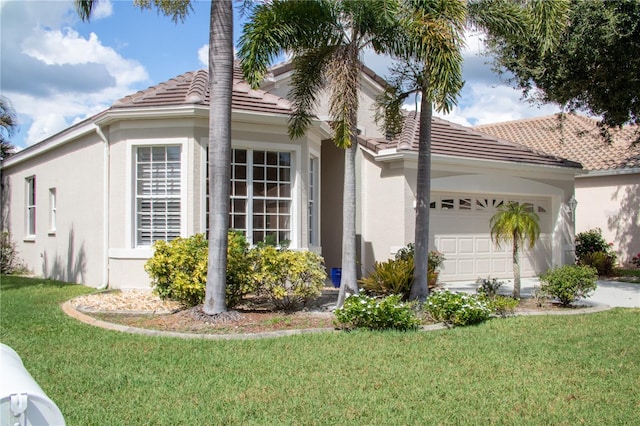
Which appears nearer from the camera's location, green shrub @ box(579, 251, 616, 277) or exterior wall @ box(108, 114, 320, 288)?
exterior wall @ box(108, 114, 320, 288)

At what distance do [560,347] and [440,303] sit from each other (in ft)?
6.97

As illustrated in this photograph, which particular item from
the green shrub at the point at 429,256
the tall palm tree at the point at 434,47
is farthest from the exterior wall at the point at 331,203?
the tall palm tree at the point at 434,47

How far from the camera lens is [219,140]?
31.3ft

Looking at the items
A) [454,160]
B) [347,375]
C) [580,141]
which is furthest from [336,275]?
[580,141]

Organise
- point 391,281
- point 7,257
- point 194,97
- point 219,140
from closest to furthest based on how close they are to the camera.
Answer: point 219,140
point 391,281
point 194,97
point 7,257

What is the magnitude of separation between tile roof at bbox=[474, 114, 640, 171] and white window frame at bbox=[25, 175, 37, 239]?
1715 centimetres

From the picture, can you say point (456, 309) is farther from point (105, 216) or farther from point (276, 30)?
point (105, 216)

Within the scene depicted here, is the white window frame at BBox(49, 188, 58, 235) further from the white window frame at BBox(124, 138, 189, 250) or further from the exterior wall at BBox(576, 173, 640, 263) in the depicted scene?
the exterior wall at BBox(576, 173, 640, 263)

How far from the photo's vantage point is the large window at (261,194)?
13133 mm

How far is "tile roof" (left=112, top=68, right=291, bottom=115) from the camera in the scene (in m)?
12.9

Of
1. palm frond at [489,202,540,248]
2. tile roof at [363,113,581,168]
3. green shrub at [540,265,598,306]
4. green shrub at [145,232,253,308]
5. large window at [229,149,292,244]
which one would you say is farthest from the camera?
tile roof at [363,113,581,168]

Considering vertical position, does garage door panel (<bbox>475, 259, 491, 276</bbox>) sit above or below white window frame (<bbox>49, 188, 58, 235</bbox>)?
below

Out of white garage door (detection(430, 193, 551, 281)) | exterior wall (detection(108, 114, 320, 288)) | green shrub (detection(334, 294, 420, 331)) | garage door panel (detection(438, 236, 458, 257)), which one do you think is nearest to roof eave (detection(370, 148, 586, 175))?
white garage door (detection(430, 193, 551, 281))

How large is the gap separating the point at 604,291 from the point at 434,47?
863cm
